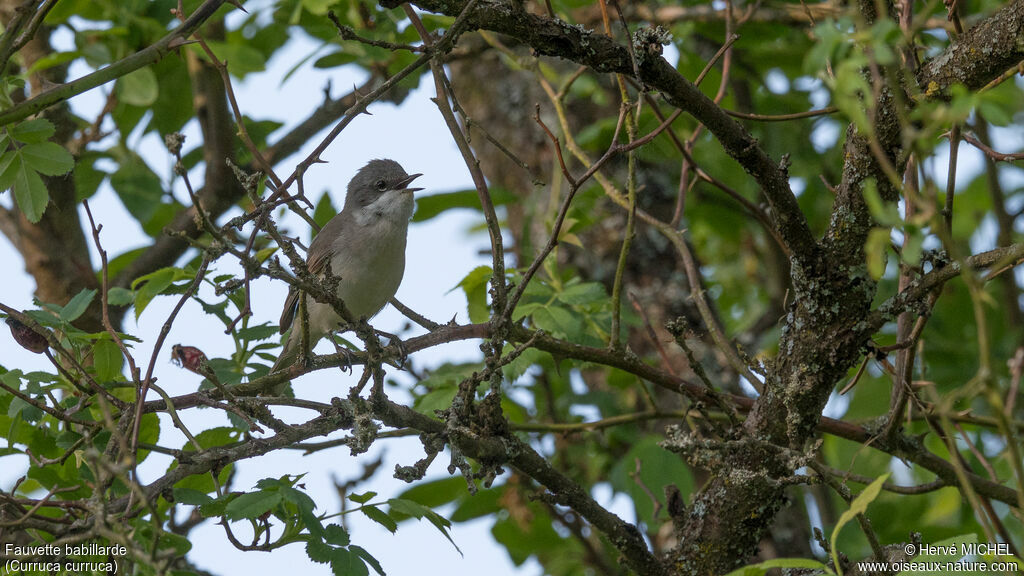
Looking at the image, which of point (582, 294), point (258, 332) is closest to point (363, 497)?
point (258, 332)

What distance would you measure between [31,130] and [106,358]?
2.69 feet

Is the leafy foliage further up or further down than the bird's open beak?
further down

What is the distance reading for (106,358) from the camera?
332cm

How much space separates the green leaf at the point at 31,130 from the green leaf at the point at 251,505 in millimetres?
1461

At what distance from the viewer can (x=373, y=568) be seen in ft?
9.20

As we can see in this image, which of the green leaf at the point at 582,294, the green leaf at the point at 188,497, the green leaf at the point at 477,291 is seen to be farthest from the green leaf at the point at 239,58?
the green leaf at the point at 188,497

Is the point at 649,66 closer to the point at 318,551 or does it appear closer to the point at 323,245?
the point at 318,551

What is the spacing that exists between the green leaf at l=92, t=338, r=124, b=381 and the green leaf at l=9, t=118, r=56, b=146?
73 centimetres

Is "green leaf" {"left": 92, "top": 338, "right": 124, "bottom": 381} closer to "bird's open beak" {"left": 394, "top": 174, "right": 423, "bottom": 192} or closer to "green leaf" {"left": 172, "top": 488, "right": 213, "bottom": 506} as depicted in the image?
"green leaf" {"left": 172, "top": 488, "right": 213, "bottom": 506}

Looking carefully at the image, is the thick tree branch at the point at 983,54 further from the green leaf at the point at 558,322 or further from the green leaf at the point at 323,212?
the green leaf at the point at 323,212

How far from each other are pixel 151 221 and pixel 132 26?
124cm

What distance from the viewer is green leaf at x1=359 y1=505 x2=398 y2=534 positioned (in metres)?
2.94

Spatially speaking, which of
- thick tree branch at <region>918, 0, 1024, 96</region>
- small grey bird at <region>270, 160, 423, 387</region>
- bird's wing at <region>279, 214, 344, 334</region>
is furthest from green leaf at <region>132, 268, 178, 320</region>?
thick tree branch at <region>918, 0, 1024, 96</region>

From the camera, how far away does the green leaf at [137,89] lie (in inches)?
182
